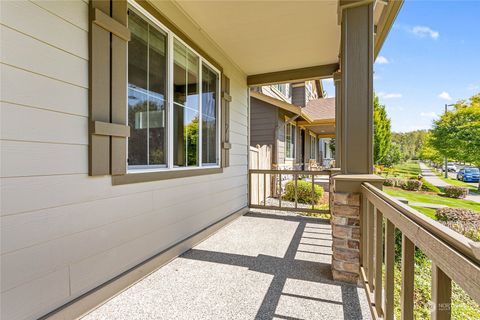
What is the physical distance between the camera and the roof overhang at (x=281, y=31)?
2801 millimetres

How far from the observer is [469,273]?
0.58 metres

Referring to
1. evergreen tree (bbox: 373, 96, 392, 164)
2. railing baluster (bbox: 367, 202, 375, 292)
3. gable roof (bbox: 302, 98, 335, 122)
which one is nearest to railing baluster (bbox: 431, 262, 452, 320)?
railing baluster (bbox: 367, 202, 375, 292)

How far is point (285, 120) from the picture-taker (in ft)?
27.9

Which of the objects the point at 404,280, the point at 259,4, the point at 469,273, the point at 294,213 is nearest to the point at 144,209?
the point at 404,280

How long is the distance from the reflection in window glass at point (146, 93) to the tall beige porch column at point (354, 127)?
1.81m

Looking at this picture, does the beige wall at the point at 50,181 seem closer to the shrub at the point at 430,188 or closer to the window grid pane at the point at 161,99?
the window grid pane at the point at 161,99

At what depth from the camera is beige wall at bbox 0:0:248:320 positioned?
137 centimetres

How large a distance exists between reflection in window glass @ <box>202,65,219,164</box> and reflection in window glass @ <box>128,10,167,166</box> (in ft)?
3.07

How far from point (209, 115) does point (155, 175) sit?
1.56m

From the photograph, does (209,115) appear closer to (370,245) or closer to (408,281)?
(370,245)

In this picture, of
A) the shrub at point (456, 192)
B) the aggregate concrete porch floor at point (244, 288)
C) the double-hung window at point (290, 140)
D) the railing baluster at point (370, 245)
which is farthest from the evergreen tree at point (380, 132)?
the railing baluster at point (370, 245)

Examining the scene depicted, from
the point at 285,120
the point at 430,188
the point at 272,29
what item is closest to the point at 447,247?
the point at 272,29

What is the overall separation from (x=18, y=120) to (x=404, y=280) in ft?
6.97

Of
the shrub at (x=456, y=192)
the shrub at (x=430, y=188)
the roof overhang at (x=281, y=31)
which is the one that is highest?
Answer: the roof overhang at (x=281, y=31)
